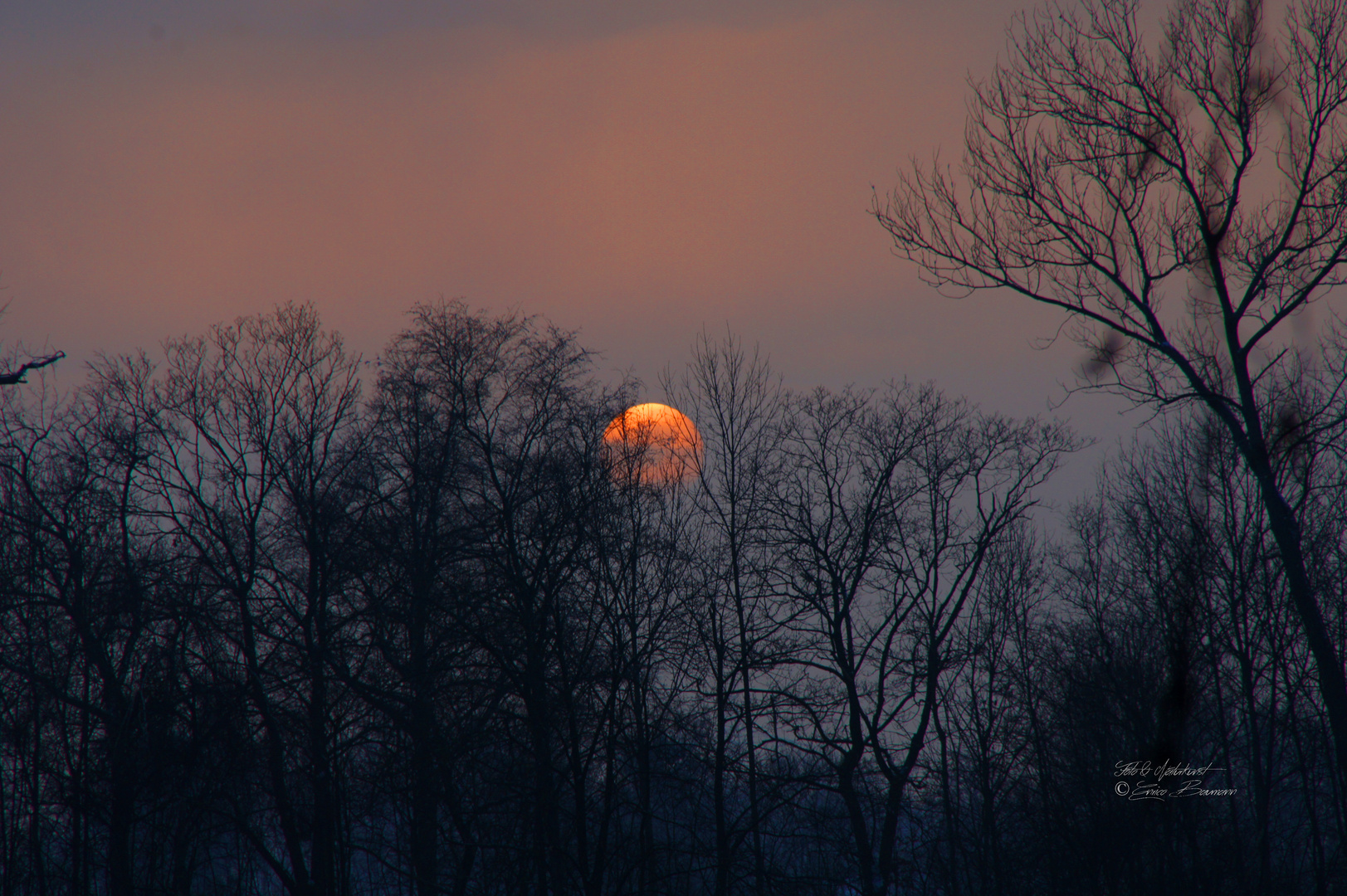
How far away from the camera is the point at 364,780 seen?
1922 cm

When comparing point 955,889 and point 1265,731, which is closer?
point 1265,731

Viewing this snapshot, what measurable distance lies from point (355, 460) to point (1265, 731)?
22.3 metres

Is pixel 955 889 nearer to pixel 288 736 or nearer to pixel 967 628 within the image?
pixel 967 628

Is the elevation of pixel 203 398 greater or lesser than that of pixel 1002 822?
greater

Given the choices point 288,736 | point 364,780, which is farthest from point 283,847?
point 364,780

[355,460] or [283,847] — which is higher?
[355,460]

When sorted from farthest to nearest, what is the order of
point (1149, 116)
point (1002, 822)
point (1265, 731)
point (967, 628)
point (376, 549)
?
point (967, 628)
point (1002, 822)
point (1265, 731)
point (376, 549)
point (1149, 116)

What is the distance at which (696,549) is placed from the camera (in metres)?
22.7

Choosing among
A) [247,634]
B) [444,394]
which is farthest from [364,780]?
[444,394]

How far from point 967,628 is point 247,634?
19904 millimetres

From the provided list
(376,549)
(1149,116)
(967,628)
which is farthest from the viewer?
(967,628)

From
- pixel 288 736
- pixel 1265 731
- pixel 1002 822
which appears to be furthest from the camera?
pixel 1002 822

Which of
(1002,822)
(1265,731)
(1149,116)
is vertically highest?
(1149,116)

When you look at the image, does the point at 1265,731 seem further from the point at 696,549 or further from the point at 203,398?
the point at 203,398
